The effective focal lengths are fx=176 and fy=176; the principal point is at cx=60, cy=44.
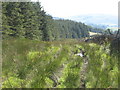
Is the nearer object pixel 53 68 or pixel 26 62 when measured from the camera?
pixel 53 68

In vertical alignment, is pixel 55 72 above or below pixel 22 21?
below

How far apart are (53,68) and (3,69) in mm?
1499

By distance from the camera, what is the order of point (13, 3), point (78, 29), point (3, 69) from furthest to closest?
1. point (78, 29)
2. point (13, 3)
3. point (3, 69)

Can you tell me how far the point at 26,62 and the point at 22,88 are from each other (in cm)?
176

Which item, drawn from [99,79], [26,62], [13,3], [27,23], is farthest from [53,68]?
[27,23]

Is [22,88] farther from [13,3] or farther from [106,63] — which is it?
[13,3]

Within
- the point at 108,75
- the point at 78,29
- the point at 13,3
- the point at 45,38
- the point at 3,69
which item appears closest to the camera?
the point at 108,75

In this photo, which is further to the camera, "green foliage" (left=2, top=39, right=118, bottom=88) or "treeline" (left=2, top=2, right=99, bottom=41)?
"treeline" (left=2, top=2, right=99, bottom=41)

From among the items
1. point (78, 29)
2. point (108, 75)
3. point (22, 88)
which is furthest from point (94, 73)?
point (78, 29)

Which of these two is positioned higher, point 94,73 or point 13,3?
point 13,3

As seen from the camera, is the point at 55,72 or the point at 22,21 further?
the point at 22,21

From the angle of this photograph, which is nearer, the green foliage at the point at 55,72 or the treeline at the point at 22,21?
the green foliage at the point at 55,72

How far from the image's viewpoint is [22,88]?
137 inches

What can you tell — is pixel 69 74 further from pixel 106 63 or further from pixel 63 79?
pixel 106 63
